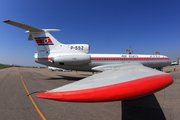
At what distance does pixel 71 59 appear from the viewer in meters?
9.78

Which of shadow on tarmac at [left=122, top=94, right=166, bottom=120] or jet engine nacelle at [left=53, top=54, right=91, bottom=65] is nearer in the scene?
shadow on tarmac at [left=122, top=94, right=166, bottom=120]

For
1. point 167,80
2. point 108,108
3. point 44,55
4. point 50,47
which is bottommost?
point 108,108

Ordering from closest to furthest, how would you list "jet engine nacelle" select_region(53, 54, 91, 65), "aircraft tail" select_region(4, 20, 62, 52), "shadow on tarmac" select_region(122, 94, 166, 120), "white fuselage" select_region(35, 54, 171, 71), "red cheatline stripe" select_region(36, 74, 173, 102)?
"red cheatline stripe" select_region(36, 74, 173, 102), "shadow on tarmac" select_region(122, 94, 166, 120), "jet engine nacelle" select_region(53, 54, 91, 65), "aircraft tail" select_region(4, 20, 62, 52), "white fuselage" select_region(35, 54, 171, 71)

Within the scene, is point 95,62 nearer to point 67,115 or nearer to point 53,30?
point 53,30

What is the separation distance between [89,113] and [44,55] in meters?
9.04

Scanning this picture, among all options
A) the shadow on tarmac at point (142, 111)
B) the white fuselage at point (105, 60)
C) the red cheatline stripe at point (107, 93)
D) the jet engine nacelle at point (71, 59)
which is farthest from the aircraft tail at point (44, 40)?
the red cheatline stripe at point (107, 93)

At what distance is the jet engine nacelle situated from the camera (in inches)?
383

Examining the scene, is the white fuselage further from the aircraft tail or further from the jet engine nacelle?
the aircraft tail

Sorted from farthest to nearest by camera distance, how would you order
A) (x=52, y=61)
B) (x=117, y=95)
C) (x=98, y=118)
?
1. (x=52, y=61)
2. (x=98, y=118)
3. (x=117, y=95)

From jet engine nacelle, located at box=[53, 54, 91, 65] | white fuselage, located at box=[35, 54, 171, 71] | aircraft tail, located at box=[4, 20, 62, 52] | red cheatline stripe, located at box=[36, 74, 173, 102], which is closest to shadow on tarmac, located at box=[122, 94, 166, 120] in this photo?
red cheatline stripe, located at box=[36, 74, 173, 102]

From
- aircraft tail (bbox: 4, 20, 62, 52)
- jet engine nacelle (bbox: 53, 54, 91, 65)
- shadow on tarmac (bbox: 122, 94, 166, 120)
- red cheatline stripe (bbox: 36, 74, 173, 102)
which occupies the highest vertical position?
aircraft tail (bbox: 4, 20, 62, 52)

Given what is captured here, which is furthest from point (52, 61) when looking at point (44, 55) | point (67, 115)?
point (67, 115)

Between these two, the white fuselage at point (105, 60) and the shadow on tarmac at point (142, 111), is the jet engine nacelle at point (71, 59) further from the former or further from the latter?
the shadow on tarmac at point (142, 111)

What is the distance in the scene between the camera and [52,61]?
9.89 metres
